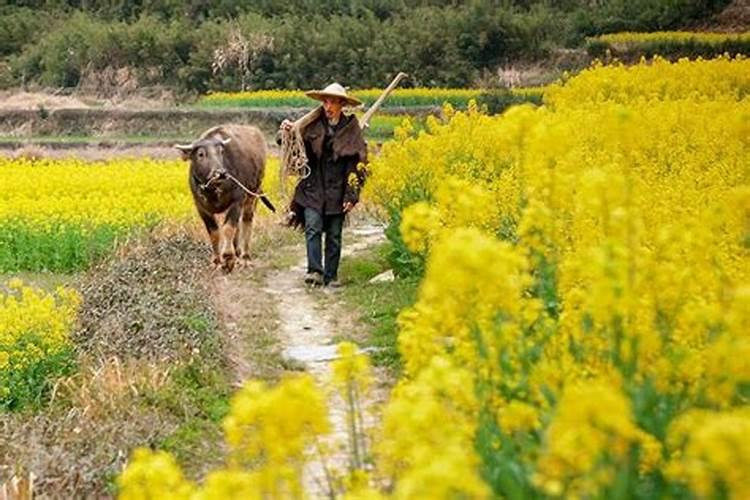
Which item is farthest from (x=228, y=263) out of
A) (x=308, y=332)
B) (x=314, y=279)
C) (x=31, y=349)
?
(x=31, y=349)

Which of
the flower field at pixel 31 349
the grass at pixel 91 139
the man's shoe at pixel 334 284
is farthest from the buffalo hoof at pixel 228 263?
the grass at pixel 91 139

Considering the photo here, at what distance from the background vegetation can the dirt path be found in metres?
25.0

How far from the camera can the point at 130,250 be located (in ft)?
45.5

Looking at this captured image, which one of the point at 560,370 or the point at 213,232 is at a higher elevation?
the point at 560,370

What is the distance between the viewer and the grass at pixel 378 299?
1017 centimetres

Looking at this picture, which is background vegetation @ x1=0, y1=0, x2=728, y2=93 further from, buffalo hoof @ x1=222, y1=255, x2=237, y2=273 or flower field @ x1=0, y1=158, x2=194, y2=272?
buffalo hoof @ x1=222, y1=255, x2=237, y2=273

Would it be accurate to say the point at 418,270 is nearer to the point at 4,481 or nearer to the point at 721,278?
the point at 4,481

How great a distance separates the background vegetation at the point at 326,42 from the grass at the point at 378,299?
24889 mm

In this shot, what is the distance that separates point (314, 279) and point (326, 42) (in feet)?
91.2

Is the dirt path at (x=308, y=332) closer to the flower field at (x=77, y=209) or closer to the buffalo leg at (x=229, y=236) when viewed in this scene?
the buffalo leg at (x=229, y=236)

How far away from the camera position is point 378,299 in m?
12.3

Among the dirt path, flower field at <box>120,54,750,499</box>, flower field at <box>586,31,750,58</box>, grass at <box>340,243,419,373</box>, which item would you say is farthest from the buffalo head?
flower field at <box>586,31,750,58</box>

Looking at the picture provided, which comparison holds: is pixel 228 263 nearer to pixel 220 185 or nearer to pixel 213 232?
pixel 213 232

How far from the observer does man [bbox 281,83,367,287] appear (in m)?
13.2
